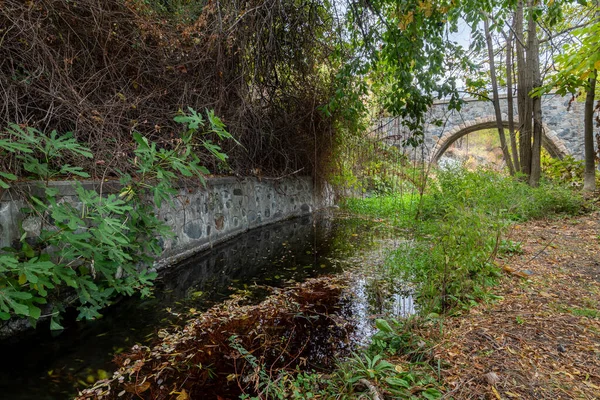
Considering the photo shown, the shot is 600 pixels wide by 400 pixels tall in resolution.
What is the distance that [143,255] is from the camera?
8.57 feet

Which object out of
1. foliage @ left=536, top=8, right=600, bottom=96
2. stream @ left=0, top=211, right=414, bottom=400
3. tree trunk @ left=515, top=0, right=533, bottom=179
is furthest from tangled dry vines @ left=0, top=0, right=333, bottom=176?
tree trunk @ left=515, top=0, right=533, bottom=179

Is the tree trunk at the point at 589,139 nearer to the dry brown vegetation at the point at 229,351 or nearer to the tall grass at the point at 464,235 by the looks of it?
the tall grass at the point at 464,235

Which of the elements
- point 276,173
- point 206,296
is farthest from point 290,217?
point 206,296

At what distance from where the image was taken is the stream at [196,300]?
170 centimetres

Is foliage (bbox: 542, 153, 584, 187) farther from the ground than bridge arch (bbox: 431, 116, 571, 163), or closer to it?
closer to it

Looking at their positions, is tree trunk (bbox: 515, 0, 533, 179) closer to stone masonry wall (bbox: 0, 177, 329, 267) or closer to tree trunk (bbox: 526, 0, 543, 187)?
tree trunk (bbox: 526, 0, 543, 187)

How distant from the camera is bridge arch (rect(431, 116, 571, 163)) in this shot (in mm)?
9580

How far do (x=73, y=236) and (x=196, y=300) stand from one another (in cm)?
107

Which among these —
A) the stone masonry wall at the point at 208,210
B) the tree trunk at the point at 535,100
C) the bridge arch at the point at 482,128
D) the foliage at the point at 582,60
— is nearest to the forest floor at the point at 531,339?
the foliage at the point at 582,60

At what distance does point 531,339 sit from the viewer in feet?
5.43

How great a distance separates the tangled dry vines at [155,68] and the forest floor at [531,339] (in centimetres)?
244

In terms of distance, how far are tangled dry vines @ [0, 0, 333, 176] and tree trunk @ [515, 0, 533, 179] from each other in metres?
3.62

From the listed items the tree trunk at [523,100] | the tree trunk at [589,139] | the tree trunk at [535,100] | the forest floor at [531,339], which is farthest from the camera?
the tree trunk at [523,100]

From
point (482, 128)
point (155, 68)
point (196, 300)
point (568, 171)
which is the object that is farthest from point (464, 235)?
point (482, 128)
